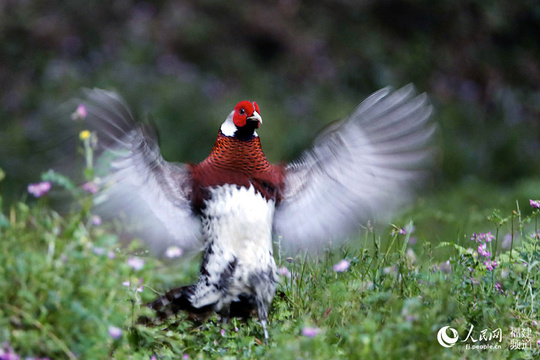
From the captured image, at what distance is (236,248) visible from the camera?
343 centimetres

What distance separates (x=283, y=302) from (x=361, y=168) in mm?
720

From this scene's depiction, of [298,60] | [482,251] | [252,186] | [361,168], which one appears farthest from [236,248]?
[298,60]

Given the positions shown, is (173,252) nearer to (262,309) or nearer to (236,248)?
(236,248)

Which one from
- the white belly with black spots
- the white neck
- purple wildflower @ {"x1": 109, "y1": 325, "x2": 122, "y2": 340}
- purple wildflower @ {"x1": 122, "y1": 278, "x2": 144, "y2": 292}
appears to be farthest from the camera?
the white neck

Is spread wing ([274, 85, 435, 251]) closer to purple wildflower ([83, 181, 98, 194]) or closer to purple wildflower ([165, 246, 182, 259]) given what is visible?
purple wildflower ([165, 246, 182, 259])

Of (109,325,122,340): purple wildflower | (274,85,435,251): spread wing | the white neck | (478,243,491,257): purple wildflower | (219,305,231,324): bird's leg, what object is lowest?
(109,325,122,340): purple wildflower

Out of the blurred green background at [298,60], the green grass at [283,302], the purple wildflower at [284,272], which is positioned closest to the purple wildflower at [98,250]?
the green grass at [283,302]

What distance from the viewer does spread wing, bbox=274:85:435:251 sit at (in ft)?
11.8

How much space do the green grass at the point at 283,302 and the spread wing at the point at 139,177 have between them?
0.70 ft

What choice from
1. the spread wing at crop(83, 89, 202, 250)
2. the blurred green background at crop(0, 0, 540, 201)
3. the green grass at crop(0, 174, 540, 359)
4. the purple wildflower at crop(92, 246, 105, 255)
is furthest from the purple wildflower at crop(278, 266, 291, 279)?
the blurred green background at crop(0, 0, 540, 201)

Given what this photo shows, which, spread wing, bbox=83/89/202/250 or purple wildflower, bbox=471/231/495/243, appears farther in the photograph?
purple wildflower, bbox=471/231/495/243

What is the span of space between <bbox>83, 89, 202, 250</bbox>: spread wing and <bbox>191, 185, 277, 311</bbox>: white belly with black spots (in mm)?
155

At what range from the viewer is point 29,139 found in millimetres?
8164

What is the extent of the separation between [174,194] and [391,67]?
239 inches
